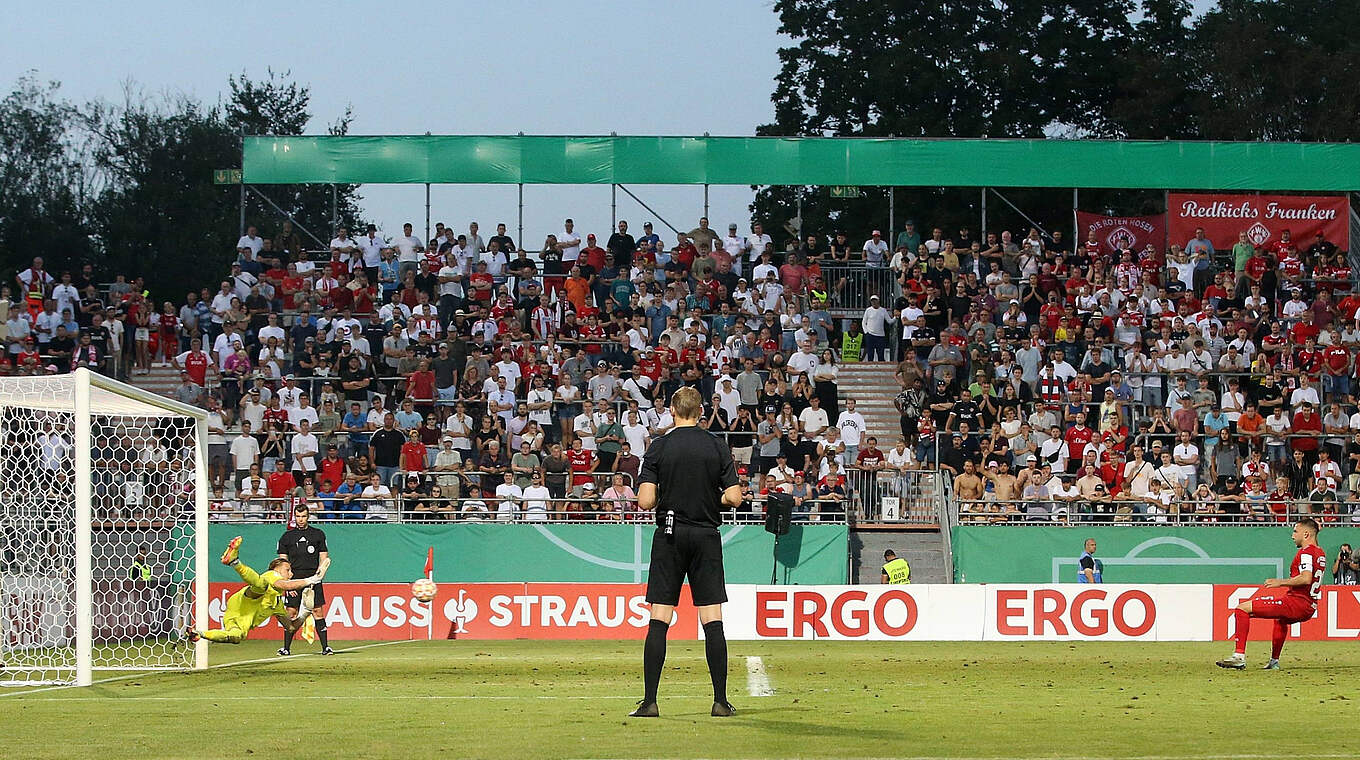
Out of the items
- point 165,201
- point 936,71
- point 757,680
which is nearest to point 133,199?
point 165,201

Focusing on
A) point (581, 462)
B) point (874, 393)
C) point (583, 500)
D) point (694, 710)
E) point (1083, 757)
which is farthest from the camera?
point (874, 393)

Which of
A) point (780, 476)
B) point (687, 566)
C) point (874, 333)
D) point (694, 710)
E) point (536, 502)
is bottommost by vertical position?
point (694, 710)

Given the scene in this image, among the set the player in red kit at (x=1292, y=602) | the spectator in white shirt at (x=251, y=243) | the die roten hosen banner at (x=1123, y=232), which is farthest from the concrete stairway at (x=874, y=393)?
the player in red kit at (x=1292, y=602)

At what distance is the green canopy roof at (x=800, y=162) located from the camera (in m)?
38.0

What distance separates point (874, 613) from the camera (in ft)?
80.8

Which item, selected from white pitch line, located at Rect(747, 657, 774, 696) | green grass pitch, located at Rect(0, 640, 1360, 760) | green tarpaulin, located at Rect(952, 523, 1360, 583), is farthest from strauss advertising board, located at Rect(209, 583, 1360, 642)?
white pitch line, located at Rect(747, 657, 774, 696)

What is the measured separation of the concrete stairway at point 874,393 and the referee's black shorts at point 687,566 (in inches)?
875

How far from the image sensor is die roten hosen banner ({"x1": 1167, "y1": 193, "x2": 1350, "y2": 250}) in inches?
1521

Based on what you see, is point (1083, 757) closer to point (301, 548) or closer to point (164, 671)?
point (164, 671)

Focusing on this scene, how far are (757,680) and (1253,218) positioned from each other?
91.4 ft

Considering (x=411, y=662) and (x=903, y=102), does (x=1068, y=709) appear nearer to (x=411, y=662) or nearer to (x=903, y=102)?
(x=411, y=662)

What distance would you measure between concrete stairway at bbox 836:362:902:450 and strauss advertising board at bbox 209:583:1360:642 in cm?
819

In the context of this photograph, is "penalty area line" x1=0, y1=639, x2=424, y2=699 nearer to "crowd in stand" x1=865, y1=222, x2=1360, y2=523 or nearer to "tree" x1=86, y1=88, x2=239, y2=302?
"crowd in stand" x1=865, y1=222, x2=1360, y2=523

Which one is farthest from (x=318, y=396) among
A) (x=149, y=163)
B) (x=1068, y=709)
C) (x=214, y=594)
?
(x=149, y=163)
